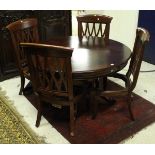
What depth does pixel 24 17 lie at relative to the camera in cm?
331

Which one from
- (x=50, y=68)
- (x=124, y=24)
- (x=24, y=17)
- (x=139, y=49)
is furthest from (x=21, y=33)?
(x=124, y=24)

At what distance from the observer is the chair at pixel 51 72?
1.82 m

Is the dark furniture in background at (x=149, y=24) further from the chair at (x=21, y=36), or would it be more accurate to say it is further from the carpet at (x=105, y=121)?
the chair at (x=21, y=36)

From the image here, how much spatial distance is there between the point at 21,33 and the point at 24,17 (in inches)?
27.2

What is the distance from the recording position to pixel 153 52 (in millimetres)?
3734

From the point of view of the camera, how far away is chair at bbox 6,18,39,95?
2625 millimetres

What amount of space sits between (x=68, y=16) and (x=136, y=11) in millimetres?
1089

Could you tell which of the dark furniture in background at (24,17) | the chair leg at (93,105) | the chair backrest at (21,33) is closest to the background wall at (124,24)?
the dark furniture in background at (24,17)

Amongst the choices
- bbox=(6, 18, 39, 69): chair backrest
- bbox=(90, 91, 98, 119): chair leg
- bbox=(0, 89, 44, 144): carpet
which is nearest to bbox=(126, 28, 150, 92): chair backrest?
bbox=(90, 91, 98, 119): chair leg

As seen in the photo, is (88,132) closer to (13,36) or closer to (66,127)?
(66,127)

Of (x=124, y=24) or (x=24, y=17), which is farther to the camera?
(x=124, y=24)

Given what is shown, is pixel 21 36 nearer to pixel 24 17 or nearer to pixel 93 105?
pixel 24 17

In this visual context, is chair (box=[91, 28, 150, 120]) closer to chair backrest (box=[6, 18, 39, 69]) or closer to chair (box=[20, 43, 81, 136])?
chair (box=[20, 43, 81, 136])
